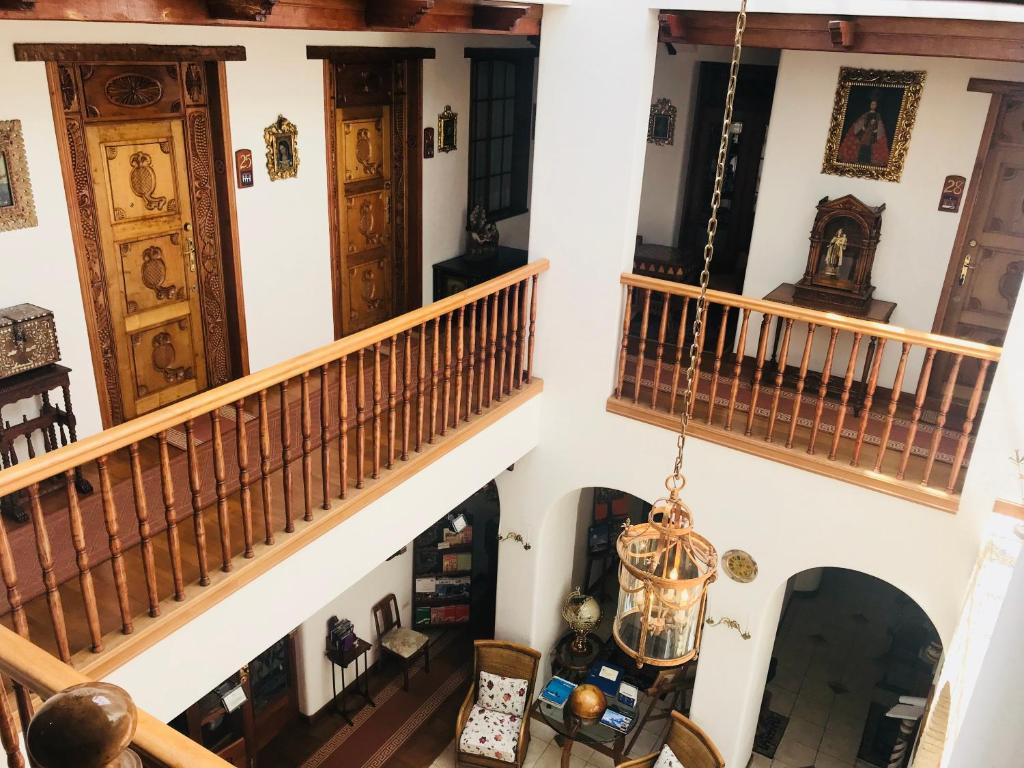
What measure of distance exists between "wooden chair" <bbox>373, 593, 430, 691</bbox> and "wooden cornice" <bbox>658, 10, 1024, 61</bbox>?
5552 mm

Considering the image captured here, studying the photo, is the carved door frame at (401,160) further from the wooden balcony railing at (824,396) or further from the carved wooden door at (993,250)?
the carved wooden door at (993,250)

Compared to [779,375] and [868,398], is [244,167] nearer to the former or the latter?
[779,375]

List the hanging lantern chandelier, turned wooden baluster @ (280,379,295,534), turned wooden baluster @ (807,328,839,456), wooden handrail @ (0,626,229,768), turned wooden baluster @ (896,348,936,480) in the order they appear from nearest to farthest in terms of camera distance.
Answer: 1. wooden handrail @ (0,626,229,768)
2. the hanging lantern chandelier
3. turned wooden baluster @ (280,379,295,534)
4. turned wooden baluster @ (896,348,936,480)
5. turned wooden baluster @ (807,328,839,456)

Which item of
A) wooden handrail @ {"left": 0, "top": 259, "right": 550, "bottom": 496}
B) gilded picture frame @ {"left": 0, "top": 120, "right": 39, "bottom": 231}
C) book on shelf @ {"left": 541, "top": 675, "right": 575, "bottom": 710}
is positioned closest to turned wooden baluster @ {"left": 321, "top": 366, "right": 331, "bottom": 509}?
wooden handrail @ {"left": 0, "top": 259, "right": 550, "bottom": 496}

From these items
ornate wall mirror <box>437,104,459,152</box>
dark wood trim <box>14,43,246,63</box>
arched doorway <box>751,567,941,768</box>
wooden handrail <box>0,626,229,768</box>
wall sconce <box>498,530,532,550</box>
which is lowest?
arched doorway <box>751,567,941,768</box>

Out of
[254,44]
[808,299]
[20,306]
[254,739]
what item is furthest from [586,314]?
[254,739]

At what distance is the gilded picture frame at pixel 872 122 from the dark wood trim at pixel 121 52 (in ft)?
14.1

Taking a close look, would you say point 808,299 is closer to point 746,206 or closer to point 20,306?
point 746,206

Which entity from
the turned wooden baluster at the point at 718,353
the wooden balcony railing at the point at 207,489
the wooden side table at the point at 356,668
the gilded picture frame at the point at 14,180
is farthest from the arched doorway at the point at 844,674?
the gilded picture frame at the point at 14,180

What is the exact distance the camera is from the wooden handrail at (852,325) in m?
4.79

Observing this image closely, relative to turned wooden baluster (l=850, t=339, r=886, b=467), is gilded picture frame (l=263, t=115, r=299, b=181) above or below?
above

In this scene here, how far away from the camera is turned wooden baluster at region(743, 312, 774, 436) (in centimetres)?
513

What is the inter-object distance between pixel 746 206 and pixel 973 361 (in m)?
2.57

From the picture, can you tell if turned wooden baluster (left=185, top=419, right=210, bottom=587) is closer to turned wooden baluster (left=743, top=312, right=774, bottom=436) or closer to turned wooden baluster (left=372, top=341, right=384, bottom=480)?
turned wooden baluster (left=372, top=341, right=384, bottom=480)
